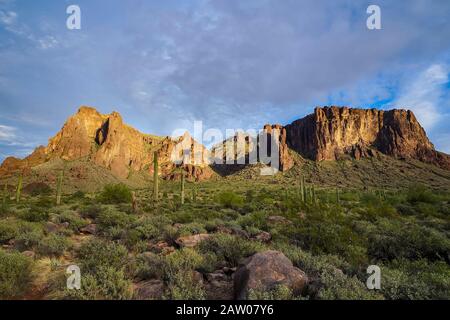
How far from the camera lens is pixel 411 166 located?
4094 inches

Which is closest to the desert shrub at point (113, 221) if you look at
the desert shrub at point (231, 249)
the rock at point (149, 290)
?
the desert shrub at point (231, 249)

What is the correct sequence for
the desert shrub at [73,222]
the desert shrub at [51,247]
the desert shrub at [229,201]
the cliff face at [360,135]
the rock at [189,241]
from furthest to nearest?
the cliff face at [360,135], the desert shrub at [229,201], the desert shrub at [73,222], the rock at [189,241], the desert shrub at [51,247]

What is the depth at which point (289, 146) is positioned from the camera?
140125 millimetres

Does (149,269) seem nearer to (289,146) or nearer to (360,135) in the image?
(360,135)

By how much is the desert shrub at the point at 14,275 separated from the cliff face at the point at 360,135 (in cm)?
11902

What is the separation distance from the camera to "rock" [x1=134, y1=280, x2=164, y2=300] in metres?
4.49

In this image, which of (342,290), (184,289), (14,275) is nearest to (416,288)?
(342,290)

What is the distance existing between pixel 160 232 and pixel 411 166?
4778 inches

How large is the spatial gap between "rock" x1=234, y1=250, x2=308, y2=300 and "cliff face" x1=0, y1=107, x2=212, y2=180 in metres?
120

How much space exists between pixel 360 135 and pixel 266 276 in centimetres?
13929

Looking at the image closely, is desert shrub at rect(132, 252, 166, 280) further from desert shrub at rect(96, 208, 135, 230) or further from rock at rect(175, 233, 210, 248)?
desert shrub at rect(96, 208, 135, 230)

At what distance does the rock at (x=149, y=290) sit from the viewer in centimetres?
449

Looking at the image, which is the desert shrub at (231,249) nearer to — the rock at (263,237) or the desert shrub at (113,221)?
the rock at (263,237)

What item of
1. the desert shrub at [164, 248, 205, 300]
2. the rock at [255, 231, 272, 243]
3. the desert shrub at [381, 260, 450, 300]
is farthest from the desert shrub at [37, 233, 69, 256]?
the desert shrub at [381, 260, 450, 300]
